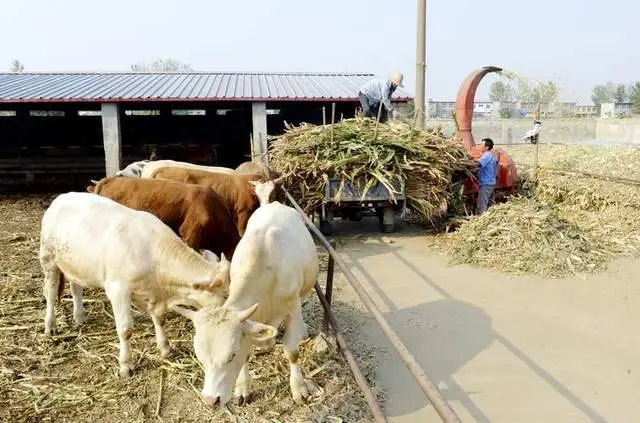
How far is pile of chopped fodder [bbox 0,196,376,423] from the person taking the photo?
396cm

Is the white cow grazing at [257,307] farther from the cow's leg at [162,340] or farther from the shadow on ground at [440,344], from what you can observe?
the cow's leg at [162,340]

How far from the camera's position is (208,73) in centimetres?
2083

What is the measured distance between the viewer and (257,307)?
343cm

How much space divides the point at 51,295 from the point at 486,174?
23.1 ft

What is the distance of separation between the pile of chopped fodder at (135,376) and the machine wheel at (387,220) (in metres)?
4.00

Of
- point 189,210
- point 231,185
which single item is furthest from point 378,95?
point 189,210

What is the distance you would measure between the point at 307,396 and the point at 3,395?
2.22m

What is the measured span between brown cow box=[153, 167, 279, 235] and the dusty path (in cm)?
169

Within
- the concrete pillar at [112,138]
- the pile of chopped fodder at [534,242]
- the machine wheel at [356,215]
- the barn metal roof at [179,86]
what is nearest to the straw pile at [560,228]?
the pile of chopped fodder at [534,242]

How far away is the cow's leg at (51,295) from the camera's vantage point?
5.26 m

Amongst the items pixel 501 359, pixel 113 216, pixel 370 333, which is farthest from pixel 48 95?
pixel 501 359

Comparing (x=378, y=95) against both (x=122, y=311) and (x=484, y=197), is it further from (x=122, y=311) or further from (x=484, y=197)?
(x=122, y=311)

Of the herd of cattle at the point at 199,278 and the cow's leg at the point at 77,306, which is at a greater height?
the herd of cattle at the point at 199,278

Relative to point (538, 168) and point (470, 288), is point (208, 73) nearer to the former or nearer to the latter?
point (538, 168)
